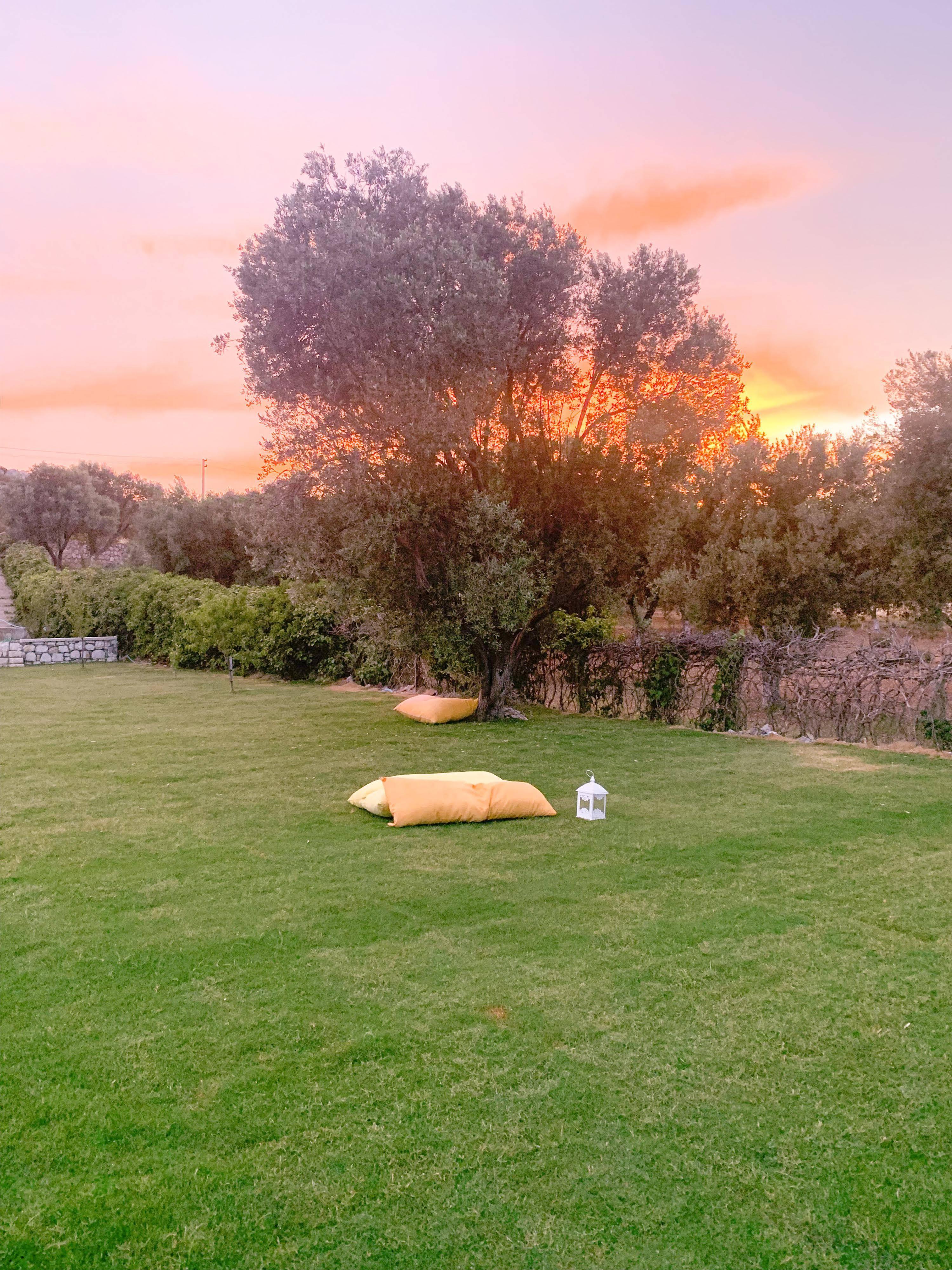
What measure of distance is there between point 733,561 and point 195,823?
523 inches

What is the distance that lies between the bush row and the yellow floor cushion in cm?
618

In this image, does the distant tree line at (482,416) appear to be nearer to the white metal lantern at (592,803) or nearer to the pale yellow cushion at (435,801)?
the white metal lantern at (592,803)

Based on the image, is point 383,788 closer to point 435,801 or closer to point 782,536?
point 435,801

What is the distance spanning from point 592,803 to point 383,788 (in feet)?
5.83

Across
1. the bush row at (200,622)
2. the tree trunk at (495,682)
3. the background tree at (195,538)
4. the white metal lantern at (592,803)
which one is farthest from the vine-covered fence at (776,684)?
the background tree at (195,538)

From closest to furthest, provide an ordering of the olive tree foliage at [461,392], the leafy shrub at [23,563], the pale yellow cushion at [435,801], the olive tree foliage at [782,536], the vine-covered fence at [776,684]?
1. the pale yellow cushion at [435,801]
2. the vine-covered fence at [776,684]
3. the olive tree foliage at [461,392]
4. the olive tree foliage at [782,536]
5. the leafy shrub at [23,563]

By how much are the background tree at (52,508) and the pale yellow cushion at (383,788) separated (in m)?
39.9

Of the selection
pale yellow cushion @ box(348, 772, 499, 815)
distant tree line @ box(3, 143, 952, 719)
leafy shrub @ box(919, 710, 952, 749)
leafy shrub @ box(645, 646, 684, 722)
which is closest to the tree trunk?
distant tree line @ box(3, 143, 952, 719)

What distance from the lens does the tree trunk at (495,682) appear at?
13.6 m

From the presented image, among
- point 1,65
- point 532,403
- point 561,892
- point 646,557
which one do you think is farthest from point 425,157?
point 561,892

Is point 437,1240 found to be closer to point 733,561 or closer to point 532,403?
point 532,403

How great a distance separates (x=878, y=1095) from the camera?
3150mm

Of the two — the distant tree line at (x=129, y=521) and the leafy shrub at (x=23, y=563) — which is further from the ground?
the distant tree line at (x=129, y=521)

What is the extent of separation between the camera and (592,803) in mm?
7141
